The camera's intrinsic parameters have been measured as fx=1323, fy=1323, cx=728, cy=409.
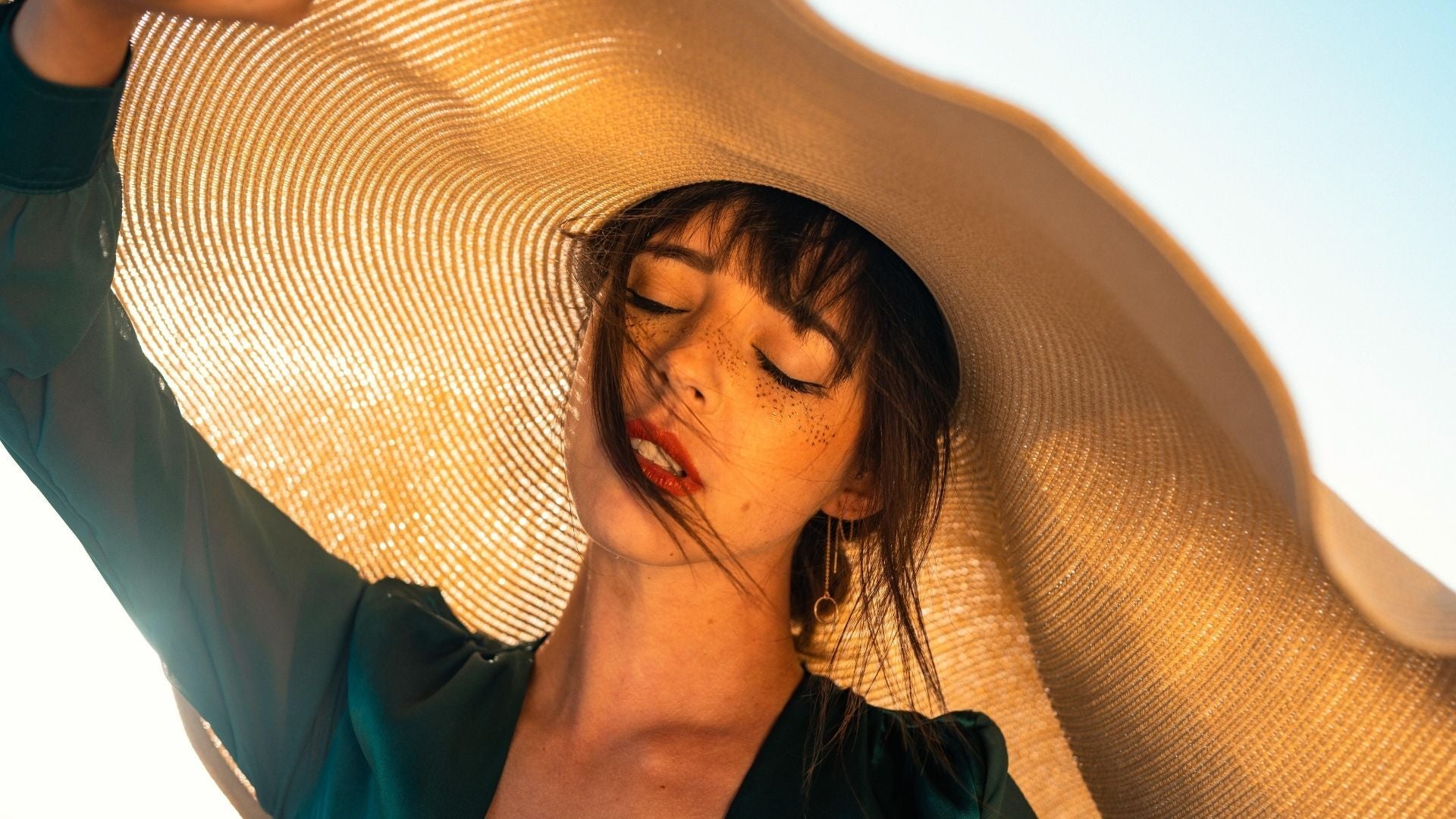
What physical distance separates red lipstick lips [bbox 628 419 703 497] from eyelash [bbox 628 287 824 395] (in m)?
0.09

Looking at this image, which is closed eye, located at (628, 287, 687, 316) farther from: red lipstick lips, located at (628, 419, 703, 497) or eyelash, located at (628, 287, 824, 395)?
red lipstick lips, located at (628, 419, 703, 497)

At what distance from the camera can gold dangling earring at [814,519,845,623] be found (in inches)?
52.2

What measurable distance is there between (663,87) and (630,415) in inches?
10.6

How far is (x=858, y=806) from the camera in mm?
1127

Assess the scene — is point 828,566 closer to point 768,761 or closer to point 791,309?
point 768,761

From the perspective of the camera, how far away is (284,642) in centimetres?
121

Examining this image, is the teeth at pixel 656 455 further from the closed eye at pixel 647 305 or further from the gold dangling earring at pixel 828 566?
the gold dangling earring at pixel 828 566

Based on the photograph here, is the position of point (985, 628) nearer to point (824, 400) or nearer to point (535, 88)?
point (824, 400)

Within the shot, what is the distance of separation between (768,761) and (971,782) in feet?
0.58

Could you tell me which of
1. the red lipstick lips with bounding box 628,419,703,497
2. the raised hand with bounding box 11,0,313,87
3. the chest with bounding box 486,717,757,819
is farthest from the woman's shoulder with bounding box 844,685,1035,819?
the raised hand with bounding box 11,0,313,87

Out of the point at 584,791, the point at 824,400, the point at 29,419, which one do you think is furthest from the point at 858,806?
the point at 29,419

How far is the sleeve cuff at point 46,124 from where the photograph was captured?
31.6 inches

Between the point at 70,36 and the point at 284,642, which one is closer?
the point at 70,36

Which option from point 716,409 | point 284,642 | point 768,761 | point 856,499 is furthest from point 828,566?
point 284,642
